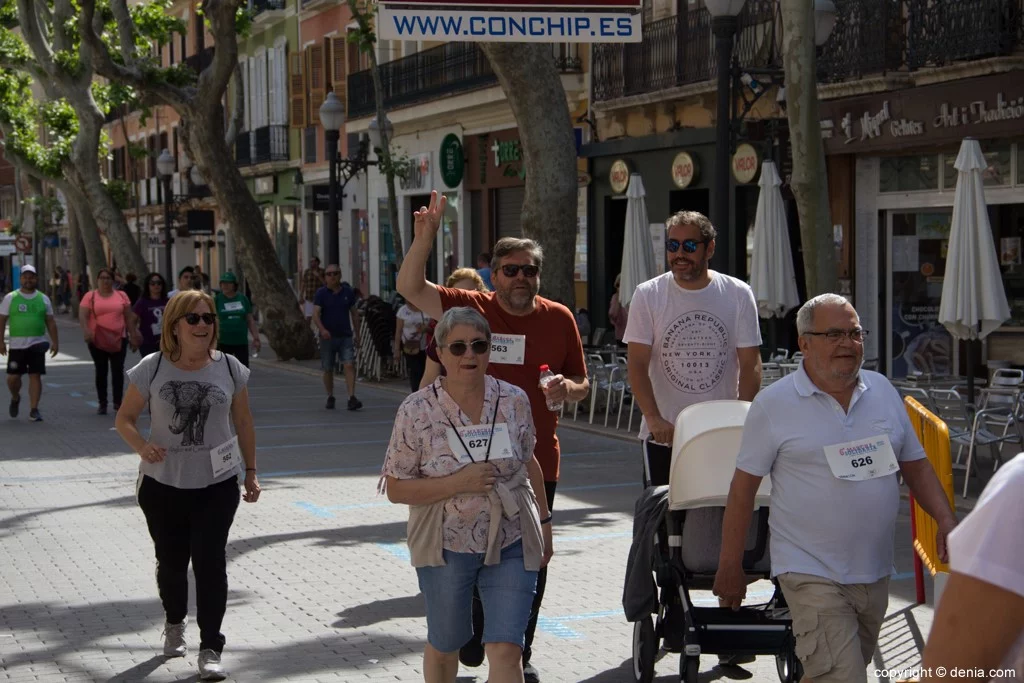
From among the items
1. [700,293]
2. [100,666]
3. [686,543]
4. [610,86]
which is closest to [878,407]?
[686,543]

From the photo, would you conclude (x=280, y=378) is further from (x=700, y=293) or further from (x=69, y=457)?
(x=700, y=293)

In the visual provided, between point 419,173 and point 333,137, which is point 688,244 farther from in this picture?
point 419,173

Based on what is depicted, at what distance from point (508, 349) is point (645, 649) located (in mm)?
1289

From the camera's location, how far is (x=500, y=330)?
6.65m

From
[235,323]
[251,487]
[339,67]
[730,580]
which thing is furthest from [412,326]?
[339,67]

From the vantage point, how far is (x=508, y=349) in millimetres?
6602

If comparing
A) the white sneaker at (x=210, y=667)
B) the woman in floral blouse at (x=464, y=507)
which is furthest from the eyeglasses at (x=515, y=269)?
the white sneaker at (x=210, y=667)

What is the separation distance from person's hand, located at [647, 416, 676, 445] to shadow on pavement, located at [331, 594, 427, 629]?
6.33 ft

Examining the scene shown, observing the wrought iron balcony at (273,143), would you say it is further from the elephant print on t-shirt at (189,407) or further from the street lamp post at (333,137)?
the elephant print on t-shirt at (189,407)

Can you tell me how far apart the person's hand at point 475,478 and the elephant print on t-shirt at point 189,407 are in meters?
2.04

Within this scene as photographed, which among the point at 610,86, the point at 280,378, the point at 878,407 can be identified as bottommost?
the point at 280,378

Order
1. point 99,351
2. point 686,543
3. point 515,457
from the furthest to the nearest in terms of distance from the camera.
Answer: point 99,351
point 686,543
point 515,457

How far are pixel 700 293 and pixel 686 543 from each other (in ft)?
4.28

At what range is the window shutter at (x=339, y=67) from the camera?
3859 cm
